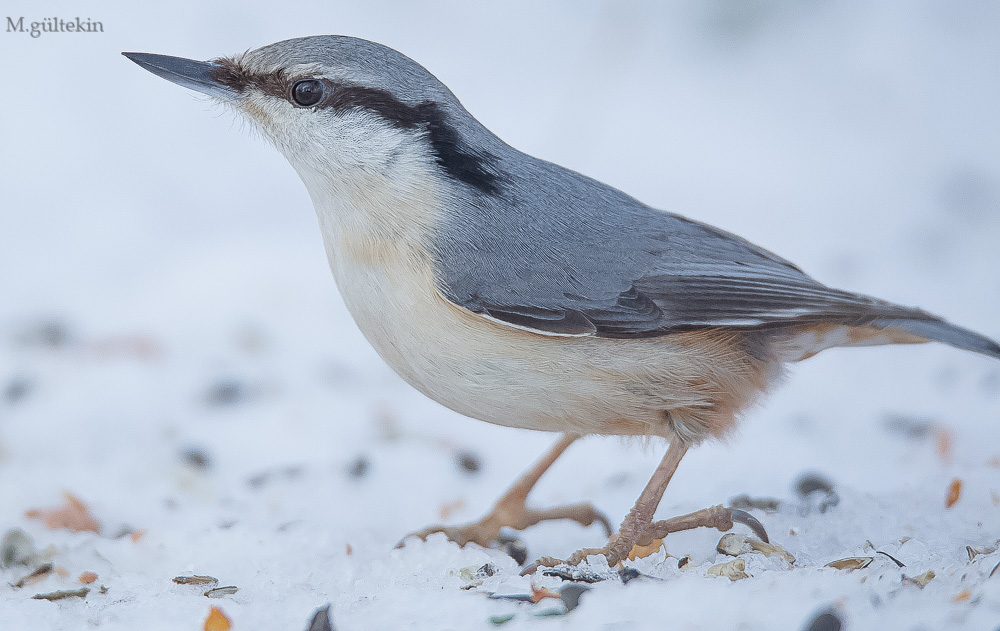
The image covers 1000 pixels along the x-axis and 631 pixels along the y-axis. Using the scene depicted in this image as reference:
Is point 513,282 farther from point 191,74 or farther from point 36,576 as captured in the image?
point 36,576

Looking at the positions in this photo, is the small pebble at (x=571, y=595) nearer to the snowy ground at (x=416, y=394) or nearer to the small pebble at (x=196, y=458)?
the snowy ground at (x=416, y=394)

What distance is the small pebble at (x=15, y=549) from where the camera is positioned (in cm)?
288

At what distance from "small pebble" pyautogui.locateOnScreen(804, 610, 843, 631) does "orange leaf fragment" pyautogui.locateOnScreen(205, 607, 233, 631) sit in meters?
1.36

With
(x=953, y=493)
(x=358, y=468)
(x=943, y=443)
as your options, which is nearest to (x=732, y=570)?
(x=953, y=493)

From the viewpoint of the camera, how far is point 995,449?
374cm

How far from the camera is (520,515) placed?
128 inches

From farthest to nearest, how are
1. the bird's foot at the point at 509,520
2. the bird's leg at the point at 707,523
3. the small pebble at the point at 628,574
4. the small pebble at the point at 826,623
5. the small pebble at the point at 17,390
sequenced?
the small pebble at the point at 17,390 → the bird's foot at the point at 509,520 → the bird's leg at the point at 707,523 → the small pebble at the point at 628,574 → the small pebble at the point at 826,623

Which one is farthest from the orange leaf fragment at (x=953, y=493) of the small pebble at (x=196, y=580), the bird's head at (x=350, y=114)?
the small pebble at (x=196, y=580)

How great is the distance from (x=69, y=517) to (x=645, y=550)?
2.04 metres

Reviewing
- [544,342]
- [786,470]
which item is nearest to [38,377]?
[544,342]

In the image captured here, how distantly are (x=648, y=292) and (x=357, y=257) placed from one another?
0.83 metres

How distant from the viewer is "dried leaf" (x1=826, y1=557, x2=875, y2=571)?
2438 millimetres

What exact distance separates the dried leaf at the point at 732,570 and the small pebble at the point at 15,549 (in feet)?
6.87

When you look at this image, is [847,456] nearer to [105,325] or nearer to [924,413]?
[924,413]
